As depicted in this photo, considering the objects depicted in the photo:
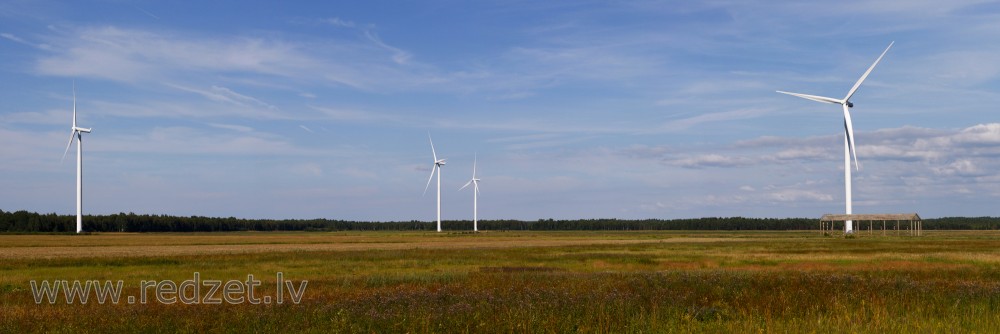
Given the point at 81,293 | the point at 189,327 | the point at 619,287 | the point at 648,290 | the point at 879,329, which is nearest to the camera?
the point at 879,329

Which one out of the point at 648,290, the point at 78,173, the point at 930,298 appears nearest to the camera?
the point at 930,298

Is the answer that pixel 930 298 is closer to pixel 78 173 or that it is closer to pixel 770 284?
pixel 770 284

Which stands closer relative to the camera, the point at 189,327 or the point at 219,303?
the point at 189,327

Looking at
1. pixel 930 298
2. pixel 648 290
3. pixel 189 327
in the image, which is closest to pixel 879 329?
pixel 930 298

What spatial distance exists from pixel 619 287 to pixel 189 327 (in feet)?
38.8

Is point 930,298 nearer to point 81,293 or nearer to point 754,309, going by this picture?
point 754,309

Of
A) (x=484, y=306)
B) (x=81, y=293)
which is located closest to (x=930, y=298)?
(x=484, y=306)

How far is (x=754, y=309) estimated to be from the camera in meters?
16.7

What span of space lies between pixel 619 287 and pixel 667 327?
27.4ft

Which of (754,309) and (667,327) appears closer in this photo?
(667,327)

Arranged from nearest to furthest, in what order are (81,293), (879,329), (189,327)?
1. (879,329)
2. (189,327)
3. (81,293)

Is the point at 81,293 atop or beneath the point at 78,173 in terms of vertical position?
beneath

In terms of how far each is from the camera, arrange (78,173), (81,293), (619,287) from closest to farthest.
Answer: (619,287), (81,293), (78,173)

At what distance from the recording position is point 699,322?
587 inches
